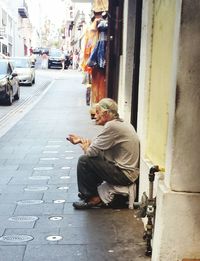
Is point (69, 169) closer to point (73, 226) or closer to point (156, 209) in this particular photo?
point (73, 226)

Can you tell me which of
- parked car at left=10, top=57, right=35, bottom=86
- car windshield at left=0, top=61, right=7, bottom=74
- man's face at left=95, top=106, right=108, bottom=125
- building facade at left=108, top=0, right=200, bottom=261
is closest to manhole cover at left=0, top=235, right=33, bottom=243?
building facade at left=108, top=0, right=200, bottom=261

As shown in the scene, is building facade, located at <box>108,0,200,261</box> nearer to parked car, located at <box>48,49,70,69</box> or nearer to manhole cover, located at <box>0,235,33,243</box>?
manhole cover, located at <box>0,235,33,243</box>

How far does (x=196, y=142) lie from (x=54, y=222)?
7.35 feet

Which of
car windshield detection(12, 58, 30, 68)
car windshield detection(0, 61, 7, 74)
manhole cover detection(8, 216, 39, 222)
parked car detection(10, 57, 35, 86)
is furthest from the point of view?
car windshield detection(12, 58, 30, 68)

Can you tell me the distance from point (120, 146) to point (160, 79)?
122 centimetres

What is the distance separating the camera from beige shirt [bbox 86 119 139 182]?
5949 millimetres

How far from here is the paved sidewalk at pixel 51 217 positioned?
473 cm

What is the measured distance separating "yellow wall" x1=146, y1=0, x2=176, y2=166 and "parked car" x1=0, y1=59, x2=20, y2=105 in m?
14.6

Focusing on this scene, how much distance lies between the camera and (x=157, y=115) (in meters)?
5.21

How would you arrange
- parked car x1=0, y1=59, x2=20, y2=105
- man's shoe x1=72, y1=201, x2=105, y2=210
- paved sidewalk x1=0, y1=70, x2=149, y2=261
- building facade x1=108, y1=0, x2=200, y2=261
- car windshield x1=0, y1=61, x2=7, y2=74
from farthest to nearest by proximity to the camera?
car windshield x1=0, y1=61, x2=7, y2=74 → parked car x1=0, y1=59, x2=20, y2=105 → man's shoe x1=72, y1=201, x2=105, y2=210 → paved sidewalk x1=0, y1=70, x2=149, y2=261 → building facade x1=108, y1=0, x2=200, y2=261

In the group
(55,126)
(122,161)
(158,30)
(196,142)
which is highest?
(158,30)

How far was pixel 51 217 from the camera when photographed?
580 cm

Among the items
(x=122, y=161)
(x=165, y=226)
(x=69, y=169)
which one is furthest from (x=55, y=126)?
(x=165, y=226)

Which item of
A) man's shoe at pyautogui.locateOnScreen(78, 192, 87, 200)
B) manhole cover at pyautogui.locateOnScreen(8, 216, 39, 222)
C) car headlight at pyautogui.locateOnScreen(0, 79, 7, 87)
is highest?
car headlight at pyautogui.locateOnScreen(0, 79, 7, 87)
